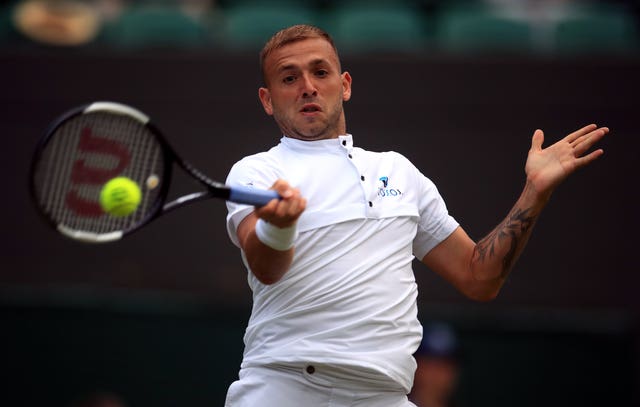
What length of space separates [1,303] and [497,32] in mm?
4542

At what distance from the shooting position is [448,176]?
9.40 m

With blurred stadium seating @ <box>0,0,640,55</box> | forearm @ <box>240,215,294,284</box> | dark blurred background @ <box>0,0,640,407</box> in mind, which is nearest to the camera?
forearm @ <box>240,215,294,284</box>

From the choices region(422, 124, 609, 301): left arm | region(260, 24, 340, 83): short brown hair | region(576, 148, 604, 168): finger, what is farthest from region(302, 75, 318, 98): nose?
region(576, 148, 604, 168): finger

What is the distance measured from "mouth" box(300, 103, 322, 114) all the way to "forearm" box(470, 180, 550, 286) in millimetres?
778

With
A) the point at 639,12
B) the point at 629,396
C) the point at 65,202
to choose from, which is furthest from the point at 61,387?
the point at 639,12

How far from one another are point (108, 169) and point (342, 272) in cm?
90

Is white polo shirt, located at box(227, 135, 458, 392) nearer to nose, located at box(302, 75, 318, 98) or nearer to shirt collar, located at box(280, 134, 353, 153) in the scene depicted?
shirt collar, located at box(280, 134, 353, 153)

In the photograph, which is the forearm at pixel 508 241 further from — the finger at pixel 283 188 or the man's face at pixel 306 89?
the finger at pixel 283 188

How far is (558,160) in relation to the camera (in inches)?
161

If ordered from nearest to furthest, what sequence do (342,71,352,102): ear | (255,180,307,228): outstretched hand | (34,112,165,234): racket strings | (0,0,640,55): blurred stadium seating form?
(255,180,307,228): outstretched hand < (34,112,165,234): racket strings < (342,71,352,102): ear < (0,0,640,55): blurred stadium seating

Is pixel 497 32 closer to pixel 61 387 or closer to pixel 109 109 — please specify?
pixel 61 387

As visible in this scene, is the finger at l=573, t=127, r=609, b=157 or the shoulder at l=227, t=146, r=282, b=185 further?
the finger at l=573, t=127, r=609, b=157

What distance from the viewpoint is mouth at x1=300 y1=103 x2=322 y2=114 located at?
406 cm

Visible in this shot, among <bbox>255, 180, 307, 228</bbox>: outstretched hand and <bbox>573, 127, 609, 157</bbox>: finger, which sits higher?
<bbox>573, 127, 609, 157</bbox>: finger
